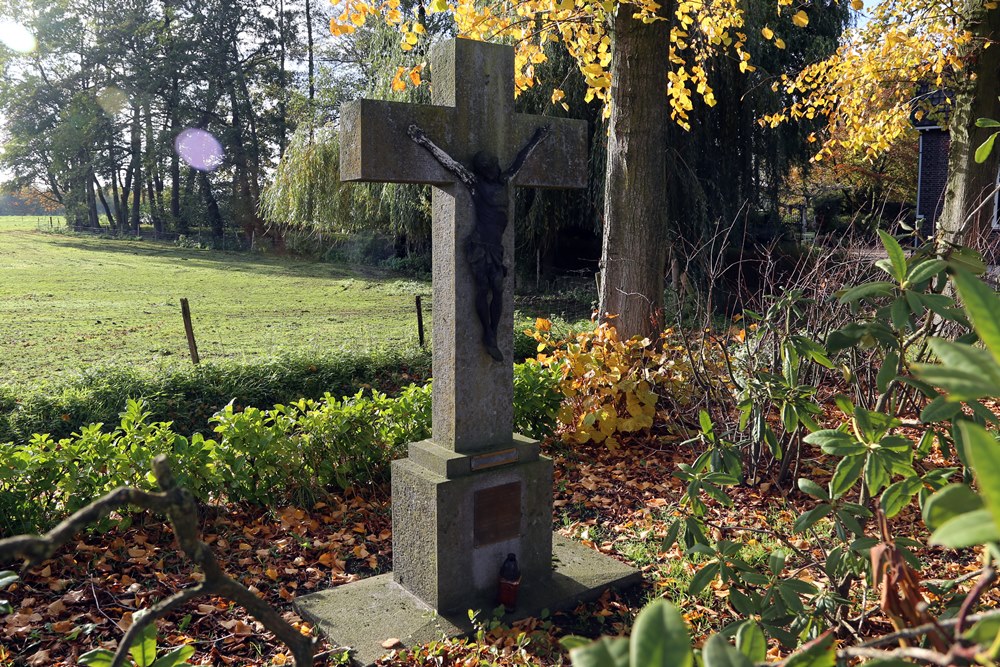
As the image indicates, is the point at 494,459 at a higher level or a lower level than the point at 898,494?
lower

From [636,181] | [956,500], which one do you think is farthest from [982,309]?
[636,181]

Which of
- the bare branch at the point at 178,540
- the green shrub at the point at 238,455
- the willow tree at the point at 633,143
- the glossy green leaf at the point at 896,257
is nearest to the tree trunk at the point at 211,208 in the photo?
the willow tree at the point at 633,143

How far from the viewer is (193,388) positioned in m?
7.57

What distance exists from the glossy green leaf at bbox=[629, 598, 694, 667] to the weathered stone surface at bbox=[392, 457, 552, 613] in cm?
305

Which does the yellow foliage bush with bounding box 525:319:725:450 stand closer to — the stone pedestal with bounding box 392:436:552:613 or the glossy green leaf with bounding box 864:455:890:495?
the stone pedestal with bounding box 392:436:552:613

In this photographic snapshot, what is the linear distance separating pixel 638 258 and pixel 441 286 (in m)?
3.80

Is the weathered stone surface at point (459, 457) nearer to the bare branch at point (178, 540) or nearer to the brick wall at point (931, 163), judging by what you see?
the bare branch at point (178, 540)

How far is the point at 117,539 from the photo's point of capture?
14.8ft

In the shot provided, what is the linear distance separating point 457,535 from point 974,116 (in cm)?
858

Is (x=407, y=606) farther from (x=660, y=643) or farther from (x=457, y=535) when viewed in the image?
(x=660, y=643)

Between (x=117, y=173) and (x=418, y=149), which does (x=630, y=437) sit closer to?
(x=418, y=149)

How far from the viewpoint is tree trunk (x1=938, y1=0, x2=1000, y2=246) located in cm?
895

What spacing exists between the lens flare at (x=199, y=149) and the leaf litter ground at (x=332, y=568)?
33464 millimetres

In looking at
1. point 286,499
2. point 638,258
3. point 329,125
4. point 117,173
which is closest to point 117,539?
point 286,499
